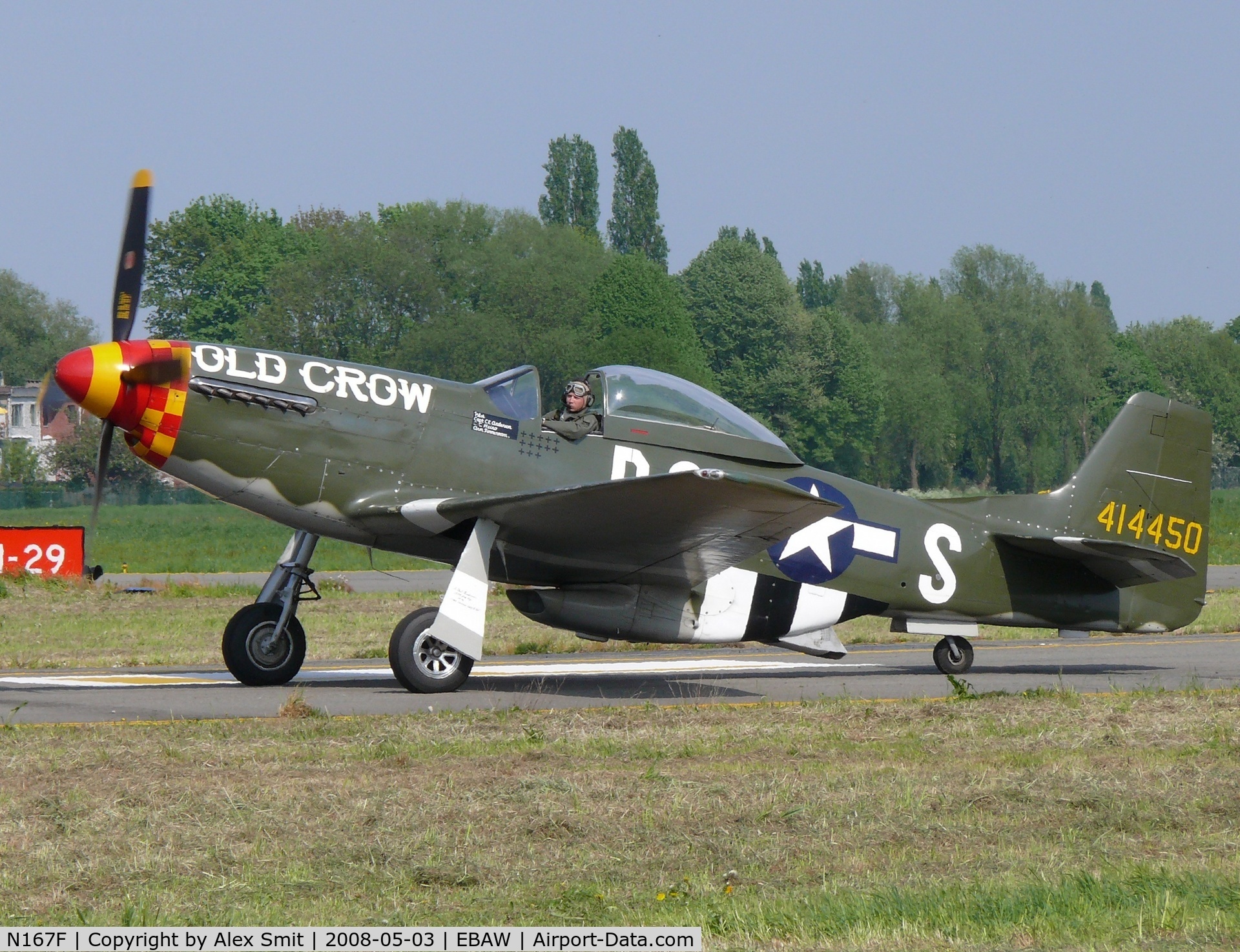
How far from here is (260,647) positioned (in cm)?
1136

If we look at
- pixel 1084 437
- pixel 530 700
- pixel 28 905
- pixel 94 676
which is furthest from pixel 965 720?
pixel 1084 437

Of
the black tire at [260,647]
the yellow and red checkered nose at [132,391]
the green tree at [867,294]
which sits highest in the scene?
the green tree at [867,294]

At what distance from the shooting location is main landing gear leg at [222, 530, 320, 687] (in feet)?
37.0

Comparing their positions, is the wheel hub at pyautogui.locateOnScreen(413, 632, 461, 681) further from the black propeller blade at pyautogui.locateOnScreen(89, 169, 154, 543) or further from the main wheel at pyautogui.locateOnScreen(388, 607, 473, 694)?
the black propeller blade at pyautogui.locateOnScreen(89, 169, 154, 543)

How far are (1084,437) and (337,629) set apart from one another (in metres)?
83.2

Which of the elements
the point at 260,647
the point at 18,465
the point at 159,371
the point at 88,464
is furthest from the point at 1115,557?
the point at 18,465

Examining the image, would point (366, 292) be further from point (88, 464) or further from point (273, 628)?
point (273, 628)

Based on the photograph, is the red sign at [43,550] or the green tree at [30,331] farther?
the green tree at [30,331]

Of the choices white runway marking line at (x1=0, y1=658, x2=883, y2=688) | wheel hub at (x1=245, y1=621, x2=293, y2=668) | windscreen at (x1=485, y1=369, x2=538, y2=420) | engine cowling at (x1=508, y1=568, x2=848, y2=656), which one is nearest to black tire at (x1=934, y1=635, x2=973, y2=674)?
white runway marking line at (x1=0, y1=658, x2=883, y2=688)

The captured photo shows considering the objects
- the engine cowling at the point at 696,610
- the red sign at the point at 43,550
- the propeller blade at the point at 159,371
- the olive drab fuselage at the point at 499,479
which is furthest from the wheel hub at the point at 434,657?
→ the red sign at the point at 43,550

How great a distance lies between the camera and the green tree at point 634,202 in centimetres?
10825

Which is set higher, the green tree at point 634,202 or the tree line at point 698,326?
the green tree at point 634,202
